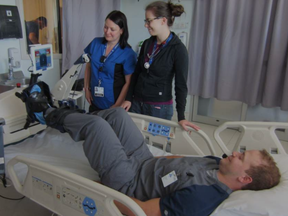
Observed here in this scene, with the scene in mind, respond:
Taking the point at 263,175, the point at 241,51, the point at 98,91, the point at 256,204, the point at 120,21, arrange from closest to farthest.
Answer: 1. the point at 256,204
2. the point at 263,175
3. the point at 120,21
4. the point at 98,91
5. the point at 241,51

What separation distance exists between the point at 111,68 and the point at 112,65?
0.02 metres

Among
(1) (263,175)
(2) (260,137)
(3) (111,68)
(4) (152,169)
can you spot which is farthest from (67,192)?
(2) (260,137)

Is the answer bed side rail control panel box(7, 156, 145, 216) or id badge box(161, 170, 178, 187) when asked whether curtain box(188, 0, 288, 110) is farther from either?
bed side rail control panel box(7, 156, 145, 216)

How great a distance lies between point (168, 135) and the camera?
5.71 feet

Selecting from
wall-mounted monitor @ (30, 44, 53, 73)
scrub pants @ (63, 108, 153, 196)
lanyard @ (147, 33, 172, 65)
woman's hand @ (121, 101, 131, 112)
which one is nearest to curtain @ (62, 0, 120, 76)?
wall-mounted monitor @ (30, 44, 53, 73)

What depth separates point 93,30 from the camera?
3371mm

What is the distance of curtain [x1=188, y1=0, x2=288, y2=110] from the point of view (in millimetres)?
2795

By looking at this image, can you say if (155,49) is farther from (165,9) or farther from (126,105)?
(126,105)

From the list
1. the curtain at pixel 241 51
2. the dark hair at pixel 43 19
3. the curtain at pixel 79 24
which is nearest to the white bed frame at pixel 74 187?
the curtain at pixel 241 51

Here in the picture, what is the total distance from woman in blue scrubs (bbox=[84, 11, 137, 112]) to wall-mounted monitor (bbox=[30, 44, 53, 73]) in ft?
1.04

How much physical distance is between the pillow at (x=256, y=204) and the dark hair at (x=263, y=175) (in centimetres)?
4

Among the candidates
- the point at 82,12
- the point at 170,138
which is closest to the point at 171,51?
the point at 170,138

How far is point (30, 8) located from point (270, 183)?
2.97m

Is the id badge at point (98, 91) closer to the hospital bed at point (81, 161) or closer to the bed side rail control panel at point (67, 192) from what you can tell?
the hospital bed at point (81, 161)
